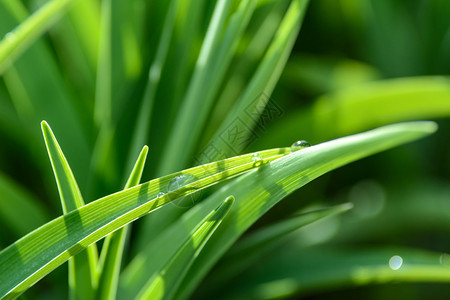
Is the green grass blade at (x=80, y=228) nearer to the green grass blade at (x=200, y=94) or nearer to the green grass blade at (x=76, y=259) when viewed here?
the green grass blade at (x=76, y=259)

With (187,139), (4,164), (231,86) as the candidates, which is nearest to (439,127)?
(231,86)

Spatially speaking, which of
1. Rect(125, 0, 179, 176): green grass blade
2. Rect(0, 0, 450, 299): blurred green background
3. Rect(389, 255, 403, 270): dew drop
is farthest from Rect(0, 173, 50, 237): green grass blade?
Rect(389, 255, 403, 270): dew drop

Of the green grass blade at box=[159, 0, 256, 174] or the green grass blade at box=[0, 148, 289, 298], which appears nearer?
the green grass blade at box=[0, 148, 289, 298]

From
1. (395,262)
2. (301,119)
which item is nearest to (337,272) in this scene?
(395,262)

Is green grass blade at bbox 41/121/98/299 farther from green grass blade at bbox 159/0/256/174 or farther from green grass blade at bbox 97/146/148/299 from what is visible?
green grass blade at bbox 159/0/256/174

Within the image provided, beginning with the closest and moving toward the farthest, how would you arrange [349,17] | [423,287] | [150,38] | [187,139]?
[187,139] → [150,38] → [423,287] → [349,17]

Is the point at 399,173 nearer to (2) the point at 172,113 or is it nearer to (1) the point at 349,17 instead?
(1) the point at 349,17
